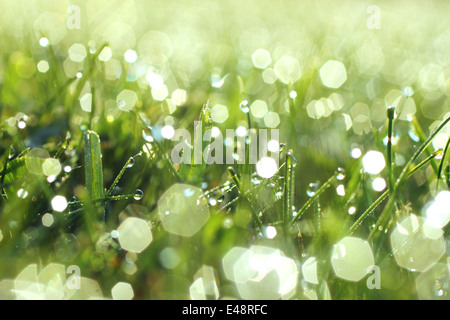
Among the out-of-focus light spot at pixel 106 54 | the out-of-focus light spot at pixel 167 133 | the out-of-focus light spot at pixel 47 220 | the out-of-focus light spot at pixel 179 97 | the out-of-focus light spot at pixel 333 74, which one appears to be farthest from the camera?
the out-of-focus light spot at pixel 106 54

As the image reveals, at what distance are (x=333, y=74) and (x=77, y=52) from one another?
1.11 metres

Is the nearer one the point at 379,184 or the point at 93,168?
the point at 93,168

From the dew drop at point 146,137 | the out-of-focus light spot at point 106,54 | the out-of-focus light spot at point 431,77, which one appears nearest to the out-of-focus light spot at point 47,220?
the dew drop at point 146,137

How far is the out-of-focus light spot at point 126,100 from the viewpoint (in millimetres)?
1186

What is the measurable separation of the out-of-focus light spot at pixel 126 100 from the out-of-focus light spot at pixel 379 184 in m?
0.63

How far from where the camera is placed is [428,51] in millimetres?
2707

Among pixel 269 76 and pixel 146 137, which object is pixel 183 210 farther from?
pixel 269 76

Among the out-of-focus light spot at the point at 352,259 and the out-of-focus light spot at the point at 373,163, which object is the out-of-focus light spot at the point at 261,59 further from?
the out-of-focus light spot at the point at 352,259

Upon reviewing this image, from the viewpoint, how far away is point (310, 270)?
0.65 m

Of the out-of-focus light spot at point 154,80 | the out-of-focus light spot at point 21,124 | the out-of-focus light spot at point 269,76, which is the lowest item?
the out-of-focus light spot at point 21,124

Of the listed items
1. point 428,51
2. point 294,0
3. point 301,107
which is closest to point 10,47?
point 301,107

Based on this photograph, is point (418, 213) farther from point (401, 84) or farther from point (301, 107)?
point (401, 84)

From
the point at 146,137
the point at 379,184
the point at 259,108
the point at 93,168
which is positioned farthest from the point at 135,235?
the point at 259,108

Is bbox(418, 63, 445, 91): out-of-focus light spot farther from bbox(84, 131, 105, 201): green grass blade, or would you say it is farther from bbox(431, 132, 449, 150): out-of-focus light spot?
bbox(84, 131, 105, 201): green grass blade
